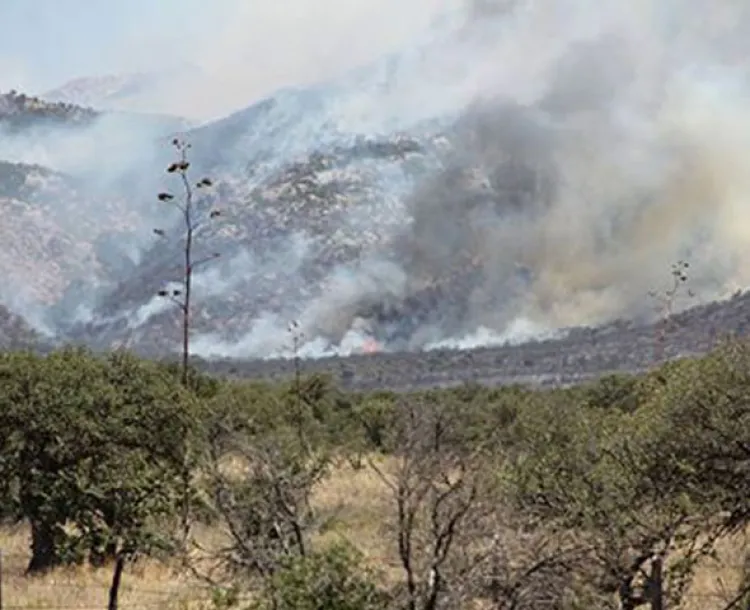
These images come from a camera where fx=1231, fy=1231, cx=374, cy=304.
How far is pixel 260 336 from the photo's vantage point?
17050cm

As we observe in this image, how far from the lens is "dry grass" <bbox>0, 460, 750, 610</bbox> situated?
67.3 feet

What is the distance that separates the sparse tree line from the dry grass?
0.44 meters

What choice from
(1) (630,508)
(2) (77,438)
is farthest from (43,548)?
(1) (630,508)

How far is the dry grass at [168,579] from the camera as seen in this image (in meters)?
20.5

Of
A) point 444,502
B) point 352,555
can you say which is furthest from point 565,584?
point 352,555

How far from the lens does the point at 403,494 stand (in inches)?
595

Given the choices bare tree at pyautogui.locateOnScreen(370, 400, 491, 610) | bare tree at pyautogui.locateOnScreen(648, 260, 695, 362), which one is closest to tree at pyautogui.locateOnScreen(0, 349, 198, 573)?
→ bare tree at pyautogui.locateOnScreen(370, 400, 491, 610)

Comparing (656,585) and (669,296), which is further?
(669,296)

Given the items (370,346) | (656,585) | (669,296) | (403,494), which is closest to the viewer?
(403,494)

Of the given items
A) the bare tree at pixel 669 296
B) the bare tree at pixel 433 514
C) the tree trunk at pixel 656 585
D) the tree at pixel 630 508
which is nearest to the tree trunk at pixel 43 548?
the tree at pixel 630 508

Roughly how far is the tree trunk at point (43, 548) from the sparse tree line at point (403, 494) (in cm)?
4

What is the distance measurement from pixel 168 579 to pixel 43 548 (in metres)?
3.72

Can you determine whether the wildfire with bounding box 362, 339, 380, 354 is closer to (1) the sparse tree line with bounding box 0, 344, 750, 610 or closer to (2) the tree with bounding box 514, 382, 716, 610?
(1) the sparse tree line with bounding box 0, 344, 750, 610

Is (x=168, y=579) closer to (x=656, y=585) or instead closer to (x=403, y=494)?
(x=656, y=585)
